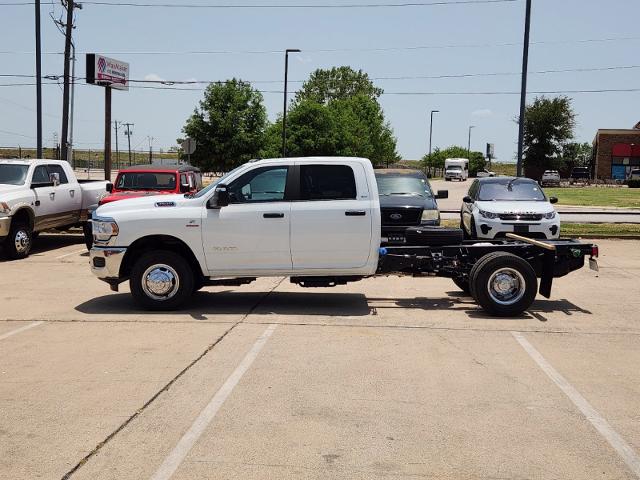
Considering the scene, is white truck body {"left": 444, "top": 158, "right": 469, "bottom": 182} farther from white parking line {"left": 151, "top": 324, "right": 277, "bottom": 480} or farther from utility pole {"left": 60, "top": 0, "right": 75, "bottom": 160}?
white parking line {"left": 151, "top": 324, "right": 277, "bottom": 480}

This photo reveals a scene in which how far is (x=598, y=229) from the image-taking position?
66.7ft

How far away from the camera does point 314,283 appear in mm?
9258

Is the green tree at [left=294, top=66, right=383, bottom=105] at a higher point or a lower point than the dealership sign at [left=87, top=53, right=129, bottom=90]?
higher

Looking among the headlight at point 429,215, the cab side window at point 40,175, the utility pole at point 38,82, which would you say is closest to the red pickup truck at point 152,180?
the cab side window at point 40,175

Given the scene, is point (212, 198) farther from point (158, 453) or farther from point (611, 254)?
point (611, 254)

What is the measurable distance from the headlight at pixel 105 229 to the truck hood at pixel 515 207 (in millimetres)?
9054

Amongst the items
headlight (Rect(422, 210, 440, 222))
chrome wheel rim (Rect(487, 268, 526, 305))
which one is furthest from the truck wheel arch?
headlight (Rect(422, 210, 440, 222))

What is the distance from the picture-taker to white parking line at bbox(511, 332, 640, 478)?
14.9 ft

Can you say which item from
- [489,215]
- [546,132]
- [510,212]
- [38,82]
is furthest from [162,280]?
[546,132]

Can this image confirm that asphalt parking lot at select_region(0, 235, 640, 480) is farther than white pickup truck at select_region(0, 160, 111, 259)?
No

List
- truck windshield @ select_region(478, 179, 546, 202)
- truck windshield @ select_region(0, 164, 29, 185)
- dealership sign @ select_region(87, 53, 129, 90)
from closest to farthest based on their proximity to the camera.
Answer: truck windshield @ select_region(0, 164, 29, 185)
truck windshield @ select_region(478, 179, 546, 202)
dealership sign @ select_region(87, 53, 129, 90)

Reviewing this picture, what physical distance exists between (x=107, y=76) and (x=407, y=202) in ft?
87.8

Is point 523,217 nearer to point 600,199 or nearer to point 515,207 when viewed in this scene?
point 515,207

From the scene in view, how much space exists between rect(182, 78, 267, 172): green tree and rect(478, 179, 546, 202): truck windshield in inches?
1213
